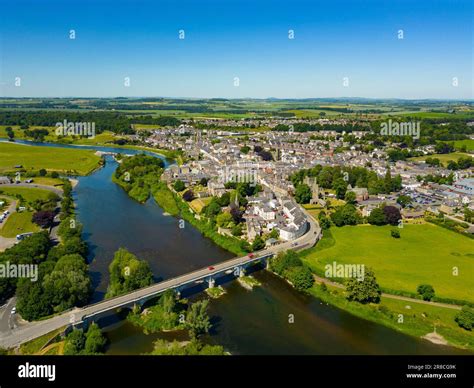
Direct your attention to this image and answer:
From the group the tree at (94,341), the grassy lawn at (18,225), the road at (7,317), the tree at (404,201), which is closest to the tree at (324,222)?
the tree at (404,201)

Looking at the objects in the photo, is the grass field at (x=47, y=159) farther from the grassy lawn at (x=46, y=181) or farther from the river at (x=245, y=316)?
the river at (x=245, y=316)

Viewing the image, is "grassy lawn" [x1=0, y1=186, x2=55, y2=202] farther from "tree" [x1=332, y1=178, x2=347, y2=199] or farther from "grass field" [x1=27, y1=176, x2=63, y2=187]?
"tree" [x1=332, y1=178, x2=347, y2=199]

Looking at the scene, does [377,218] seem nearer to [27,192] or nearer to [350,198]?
[350,198]

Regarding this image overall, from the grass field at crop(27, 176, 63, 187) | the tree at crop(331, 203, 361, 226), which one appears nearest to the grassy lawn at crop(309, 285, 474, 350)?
the tree at crop(331, 203, 361, 226)

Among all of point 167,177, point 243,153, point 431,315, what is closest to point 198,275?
point 431,315

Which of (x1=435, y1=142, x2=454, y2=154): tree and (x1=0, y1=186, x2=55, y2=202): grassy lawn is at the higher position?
(x1=435, y1=142, x2=454, y2=154): tree

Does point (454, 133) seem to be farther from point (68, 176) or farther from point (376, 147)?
point (68, 176)
